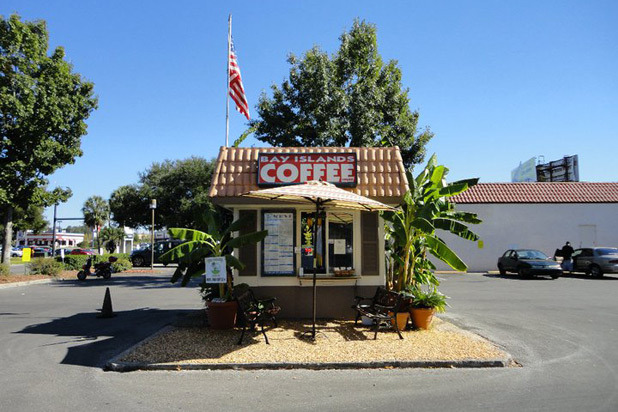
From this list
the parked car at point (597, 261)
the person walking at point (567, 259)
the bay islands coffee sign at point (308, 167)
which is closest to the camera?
the bay islands coffee sign at point (308, 167)

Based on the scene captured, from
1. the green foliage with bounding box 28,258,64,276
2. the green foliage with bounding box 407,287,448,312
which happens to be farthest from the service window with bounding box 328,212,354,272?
the green foliage with bounding box 28,258,64,276

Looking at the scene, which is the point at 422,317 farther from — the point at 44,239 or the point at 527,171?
the point at 44,239

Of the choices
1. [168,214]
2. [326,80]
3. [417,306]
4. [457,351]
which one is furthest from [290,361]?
A: [168,214]

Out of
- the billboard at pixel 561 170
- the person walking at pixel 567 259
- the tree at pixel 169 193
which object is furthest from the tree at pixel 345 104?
the billboard at pixel 561 170

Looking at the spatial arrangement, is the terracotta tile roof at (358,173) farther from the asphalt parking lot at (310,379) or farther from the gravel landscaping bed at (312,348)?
the asphalt parking lot at (310,379)

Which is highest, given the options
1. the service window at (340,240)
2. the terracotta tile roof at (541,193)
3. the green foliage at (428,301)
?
the terracotta tile roof at (541,193)

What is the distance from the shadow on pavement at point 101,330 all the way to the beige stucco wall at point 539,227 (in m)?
20.5

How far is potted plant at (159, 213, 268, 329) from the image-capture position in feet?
27.6

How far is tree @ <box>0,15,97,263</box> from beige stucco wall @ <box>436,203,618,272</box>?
22717 mm

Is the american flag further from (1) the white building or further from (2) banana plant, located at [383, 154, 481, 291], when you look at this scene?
(1) the white building

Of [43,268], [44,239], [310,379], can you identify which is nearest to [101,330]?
[310,379]

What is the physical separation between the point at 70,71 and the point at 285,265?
18.2 metres

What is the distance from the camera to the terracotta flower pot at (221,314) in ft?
27.4

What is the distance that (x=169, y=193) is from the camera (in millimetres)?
36344
